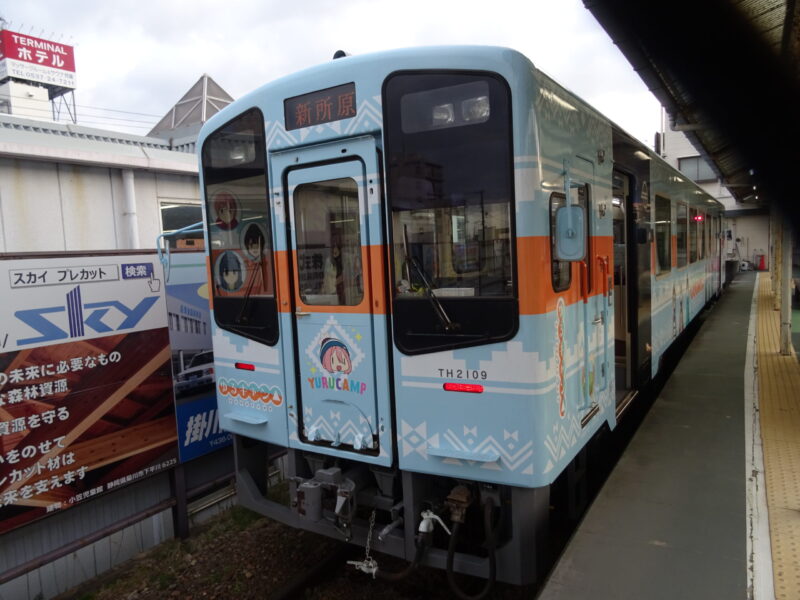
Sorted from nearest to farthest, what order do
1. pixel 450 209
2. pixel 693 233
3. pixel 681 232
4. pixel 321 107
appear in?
1. pixel 450 209
2. pixel 321 107
3. pixel 681 232
4. pixel 693 233

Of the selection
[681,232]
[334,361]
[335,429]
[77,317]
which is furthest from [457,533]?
[681,232]

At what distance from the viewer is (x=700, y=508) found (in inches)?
156

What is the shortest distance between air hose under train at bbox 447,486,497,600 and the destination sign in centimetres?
217

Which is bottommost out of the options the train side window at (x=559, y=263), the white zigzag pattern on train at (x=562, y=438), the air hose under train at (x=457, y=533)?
the air hose under train at (x=457, y=533)

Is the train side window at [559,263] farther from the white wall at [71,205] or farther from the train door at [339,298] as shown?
the white wall at [71,205]

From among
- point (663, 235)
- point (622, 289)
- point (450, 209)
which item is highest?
point (450, 209)

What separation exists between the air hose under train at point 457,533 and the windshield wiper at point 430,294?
2.99 feet

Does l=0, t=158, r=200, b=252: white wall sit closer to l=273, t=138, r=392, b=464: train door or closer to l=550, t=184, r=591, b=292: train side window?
l=273, t=138, r=392, b=464: train door

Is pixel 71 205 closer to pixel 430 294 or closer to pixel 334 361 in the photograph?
pixel 334 361

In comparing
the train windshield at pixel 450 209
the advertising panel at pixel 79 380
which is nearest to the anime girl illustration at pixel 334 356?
the train windshield at pixel 450 209

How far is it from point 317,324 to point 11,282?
204 centimetres

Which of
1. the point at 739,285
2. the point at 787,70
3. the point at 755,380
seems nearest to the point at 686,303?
the point at 755,380

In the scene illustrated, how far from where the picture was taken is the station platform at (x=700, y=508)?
3133 mm

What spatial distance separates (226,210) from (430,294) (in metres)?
1.71
